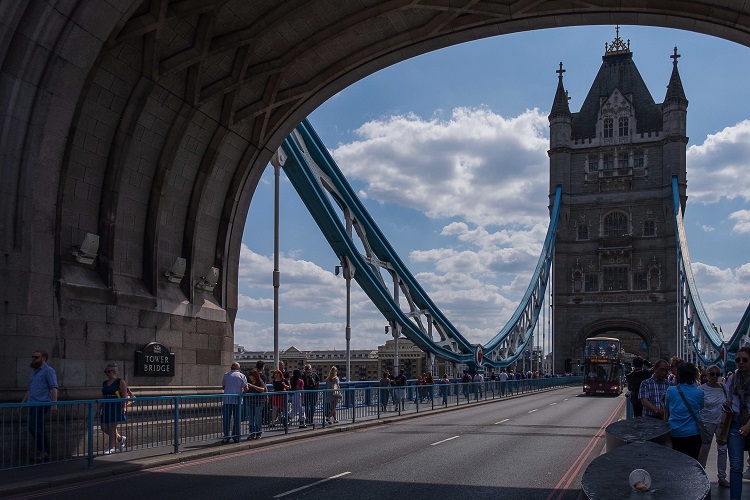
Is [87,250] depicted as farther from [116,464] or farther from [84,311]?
[116,464]

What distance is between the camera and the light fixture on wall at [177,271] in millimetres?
18359

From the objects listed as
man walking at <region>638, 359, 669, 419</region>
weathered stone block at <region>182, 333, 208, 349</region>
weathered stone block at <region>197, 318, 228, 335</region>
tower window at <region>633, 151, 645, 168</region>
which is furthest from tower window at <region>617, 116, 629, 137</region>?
man walking at <region>638, 359, 669, 419</region>

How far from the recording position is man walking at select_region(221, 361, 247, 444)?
16156mm

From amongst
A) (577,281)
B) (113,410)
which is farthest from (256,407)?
(577,281)

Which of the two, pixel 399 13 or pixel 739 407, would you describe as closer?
pixel 739 407

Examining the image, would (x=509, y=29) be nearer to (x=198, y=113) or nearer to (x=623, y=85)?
(x=198, y=113)

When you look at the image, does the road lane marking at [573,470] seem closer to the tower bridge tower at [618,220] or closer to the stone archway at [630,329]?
the stone archway at [630,329]

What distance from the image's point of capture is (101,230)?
1645cm

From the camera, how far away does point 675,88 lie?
89.1m

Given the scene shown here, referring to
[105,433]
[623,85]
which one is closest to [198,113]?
[105,433]

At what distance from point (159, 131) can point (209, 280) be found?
376cm

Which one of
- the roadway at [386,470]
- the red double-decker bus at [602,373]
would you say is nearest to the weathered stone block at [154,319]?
the roadway at [386,470]

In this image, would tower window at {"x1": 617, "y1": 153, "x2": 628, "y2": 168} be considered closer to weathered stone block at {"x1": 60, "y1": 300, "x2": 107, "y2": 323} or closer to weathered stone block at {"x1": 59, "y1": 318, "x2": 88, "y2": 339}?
weathered stone block at {"x1": 60, "y1": 300, "x2": 107, "y2": 323}

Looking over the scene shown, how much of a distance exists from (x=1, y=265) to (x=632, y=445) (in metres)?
10.1
